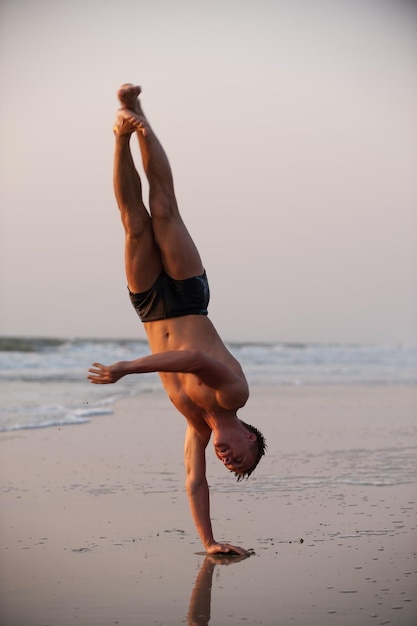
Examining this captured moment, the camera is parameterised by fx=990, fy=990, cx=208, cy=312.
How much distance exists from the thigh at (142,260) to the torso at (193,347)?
10.7 inches

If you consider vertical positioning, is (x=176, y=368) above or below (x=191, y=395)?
above

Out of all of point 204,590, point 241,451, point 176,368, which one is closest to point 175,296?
point 176,368

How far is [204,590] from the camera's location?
5121 millimetres

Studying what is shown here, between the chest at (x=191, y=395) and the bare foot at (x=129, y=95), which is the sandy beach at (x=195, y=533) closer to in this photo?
the chest at (x=191, y=395)

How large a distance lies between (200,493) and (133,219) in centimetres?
175

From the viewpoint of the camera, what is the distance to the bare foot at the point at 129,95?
5.85 metres

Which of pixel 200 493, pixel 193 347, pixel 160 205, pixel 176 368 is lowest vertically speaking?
pixel 200 493

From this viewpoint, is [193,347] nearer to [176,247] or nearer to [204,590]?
[176,247]

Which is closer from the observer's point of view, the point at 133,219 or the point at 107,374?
the point at 107,374

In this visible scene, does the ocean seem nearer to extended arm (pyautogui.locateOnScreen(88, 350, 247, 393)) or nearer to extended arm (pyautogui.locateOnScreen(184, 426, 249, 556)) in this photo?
extended arm (pyautogui.locateOnScreen(184, 426, 249, 556))

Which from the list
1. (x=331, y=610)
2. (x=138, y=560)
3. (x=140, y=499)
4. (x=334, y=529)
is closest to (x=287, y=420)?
(x=140, y=499)

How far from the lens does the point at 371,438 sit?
10773mm

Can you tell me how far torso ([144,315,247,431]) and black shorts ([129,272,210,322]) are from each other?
0.15ft

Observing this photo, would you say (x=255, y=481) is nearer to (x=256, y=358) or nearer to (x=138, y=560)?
(x=138, y=560)
